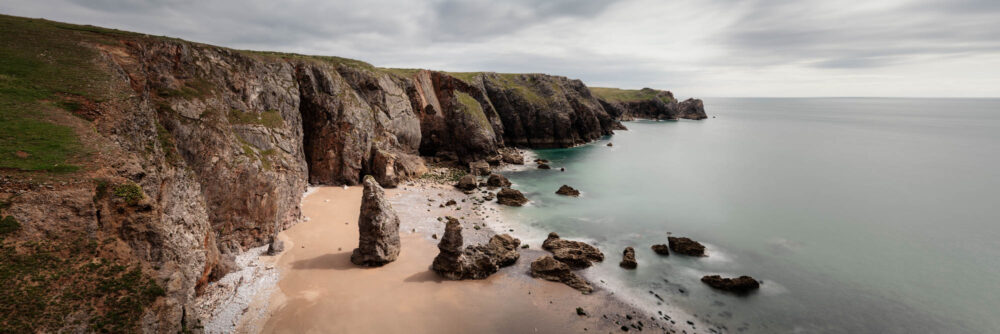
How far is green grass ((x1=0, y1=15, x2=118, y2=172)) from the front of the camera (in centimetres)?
1167

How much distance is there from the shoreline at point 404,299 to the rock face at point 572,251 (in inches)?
28.9

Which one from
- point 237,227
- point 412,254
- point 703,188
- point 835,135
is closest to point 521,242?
point 412,254

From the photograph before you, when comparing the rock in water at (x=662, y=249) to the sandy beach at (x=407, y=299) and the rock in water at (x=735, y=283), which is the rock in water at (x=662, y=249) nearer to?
the rock in water at (x=735, y=283)

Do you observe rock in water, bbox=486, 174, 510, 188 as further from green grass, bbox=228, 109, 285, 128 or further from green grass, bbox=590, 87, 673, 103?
green grass, bbox=590, 87, 673, 103

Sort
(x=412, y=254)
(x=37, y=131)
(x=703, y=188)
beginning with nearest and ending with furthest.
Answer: (x=37, y=131) < (x=412, y=254) < (x=703, y=188)

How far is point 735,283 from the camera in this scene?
23297mm

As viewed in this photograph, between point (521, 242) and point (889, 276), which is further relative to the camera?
point (521, 242)

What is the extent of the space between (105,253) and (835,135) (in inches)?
5891

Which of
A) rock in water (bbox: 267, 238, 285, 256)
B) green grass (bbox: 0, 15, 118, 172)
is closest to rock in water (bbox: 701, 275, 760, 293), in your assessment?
rock in water (bbox: 267, 238, 285, 256)

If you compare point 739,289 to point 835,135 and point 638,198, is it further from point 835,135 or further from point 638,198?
point 835,135

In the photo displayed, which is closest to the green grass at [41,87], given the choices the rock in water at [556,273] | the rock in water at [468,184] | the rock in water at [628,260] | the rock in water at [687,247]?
the rock in water at [556,273]

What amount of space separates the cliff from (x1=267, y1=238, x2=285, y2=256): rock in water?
1.14 meters

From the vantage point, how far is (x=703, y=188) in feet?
165

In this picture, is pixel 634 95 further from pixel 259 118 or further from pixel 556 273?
pixel 259 118
